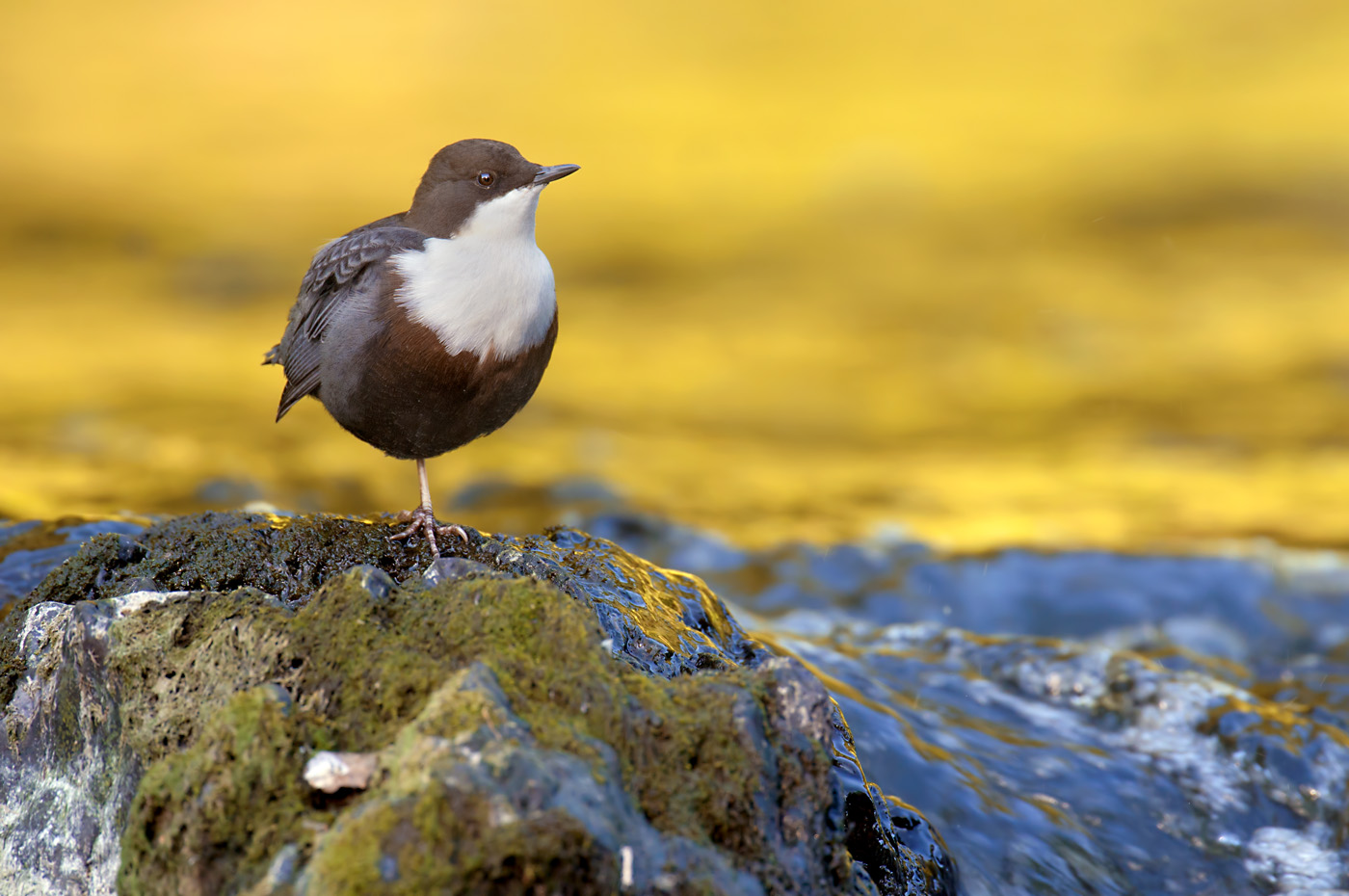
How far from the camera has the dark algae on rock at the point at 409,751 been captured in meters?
1.64

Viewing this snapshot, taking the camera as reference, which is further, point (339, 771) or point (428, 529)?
point (428, 529)

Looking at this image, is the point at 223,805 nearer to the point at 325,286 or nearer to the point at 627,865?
the point at 627,865

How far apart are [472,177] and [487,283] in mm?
386

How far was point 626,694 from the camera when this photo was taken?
195 centimetres

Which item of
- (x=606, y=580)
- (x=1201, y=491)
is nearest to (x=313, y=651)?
(x=606, y=580)

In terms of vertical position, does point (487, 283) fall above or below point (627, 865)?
above

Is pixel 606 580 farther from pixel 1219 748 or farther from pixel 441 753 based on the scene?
pixel 1219 748

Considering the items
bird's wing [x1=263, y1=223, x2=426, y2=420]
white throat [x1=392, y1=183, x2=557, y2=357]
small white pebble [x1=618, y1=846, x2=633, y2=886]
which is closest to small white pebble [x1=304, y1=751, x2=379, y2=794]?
small white pebble [x1=618, y1=846, x2=633, y2=886]

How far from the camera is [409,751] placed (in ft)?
5.65

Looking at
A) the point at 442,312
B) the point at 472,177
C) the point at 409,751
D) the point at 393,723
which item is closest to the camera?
the point at 409,751

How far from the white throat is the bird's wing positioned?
0.11m

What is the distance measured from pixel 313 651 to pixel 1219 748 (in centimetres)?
417

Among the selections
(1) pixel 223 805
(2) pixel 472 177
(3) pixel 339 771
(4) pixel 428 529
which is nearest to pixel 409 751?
(3) pixel 339 771

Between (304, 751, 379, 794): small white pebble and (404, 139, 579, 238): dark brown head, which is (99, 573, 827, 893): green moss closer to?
(304, 751, 379, 794): small white pebble
